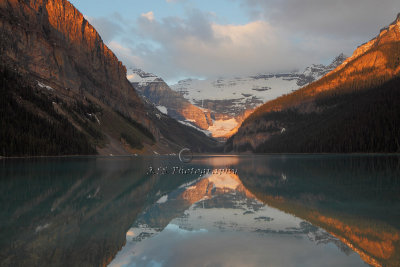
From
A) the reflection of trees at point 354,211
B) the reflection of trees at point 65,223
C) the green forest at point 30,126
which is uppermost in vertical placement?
the green forest at point 30,126

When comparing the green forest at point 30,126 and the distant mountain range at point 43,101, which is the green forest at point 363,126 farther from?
the green forest at point 30,126

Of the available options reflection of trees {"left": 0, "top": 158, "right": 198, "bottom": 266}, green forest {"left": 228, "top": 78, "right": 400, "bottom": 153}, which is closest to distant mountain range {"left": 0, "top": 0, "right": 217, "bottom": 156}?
reflection of trees {"left": 0, "top": 158, "right": 198, "bottom": 266}

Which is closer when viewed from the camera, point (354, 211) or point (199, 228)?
point (199, 228)

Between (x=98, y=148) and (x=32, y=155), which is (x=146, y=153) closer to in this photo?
(x=98, y=148)

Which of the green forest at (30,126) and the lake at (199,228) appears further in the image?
the green forest at (30,126)

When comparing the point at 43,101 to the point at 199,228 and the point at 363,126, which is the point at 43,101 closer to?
the point at 363,126

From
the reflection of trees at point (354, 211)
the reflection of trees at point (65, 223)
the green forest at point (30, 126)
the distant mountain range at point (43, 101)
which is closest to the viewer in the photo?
the reflection of trees at point (65, 223)

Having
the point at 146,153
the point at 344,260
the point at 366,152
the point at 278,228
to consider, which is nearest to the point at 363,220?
the point at 278,228

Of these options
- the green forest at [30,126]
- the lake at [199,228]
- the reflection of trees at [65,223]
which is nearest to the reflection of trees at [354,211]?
the lake at [199,228]

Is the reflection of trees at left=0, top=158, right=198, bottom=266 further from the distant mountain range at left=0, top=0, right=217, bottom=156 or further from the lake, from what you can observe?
the distant mountain range at left=0, top=0, right=217, bottom=156

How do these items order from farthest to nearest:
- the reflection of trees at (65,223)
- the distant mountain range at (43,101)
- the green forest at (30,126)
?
the distant mountain range at (43,101)
the green forest at (30,126)
the reflection of trees at (65,223)

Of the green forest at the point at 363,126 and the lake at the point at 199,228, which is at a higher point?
the green forest at the point at 363,126

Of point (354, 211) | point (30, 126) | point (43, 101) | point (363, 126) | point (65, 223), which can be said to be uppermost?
point (43, 101)

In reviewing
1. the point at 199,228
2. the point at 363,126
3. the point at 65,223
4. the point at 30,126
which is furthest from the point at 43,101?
the point at 199,228
